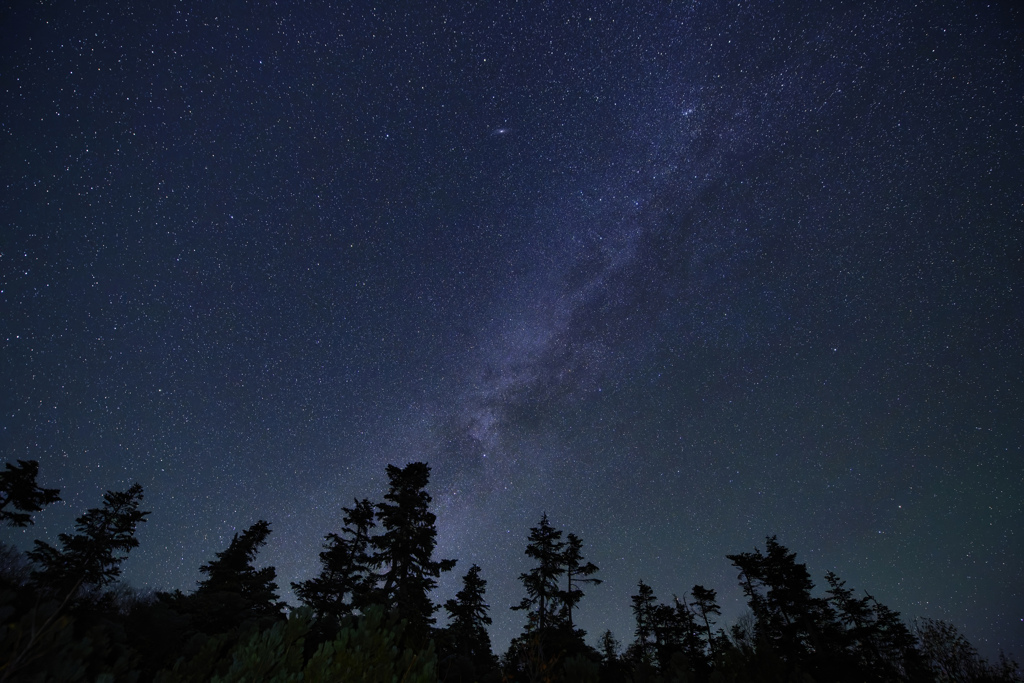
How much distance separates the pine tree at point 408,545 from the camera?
18.9 m

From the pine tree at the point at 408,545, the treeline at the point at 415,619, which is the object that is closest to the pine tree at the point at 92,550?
the treeline at the point at 415,619

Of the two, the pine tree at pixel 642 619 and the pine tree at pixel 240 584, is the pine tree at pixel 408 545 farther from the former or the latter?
the pine tree at pixel 642 619

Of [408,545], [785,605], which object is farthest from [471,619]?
[785,605]

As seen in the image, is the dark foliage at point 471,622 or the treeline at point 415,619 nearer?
the treeline at point 415,619

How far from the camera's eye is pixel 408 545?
19.5 metres

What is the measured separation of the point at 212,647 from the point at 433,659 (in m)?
3.35

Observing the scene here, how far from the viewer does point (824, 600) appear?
29.2 metres

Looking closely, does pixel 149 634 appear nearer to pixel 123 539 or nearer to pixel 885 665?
pixel 123 539

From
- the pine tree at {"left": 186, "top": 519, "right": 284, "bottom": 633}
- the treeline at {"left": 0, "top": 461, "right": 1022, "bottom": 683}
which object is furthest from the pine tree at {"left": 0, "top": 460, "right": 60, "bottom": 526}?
the pine tree at {"left": 186, "top": 519, "right": 284, "bottom": 633}

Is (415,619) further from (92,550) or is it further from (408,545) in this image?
(92,550)

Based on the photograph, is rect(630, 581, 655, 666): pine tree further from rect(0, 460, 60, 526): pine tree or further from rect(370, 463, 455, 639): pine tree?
rect(0, 460, 60, 526): pine tree

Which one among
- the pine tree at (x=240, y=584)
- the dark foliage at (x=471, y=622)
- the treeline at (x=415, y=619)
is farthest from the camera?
the dark foliage at (x=471, y=622)

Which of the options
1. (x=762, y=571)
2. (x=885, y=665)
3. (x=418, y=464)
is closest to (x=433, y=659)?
(x=418, y=464)

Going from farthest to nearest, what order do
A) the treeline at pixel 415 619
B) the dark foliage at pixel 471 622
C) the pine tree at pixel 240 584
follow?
1. the dark foliage at pixel 471 622
2. the pine tree at pixel 240 584
3. the treeline at pixel 415 619
